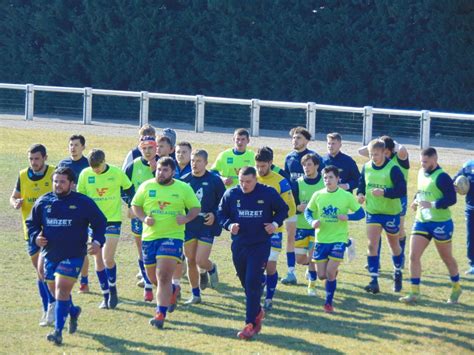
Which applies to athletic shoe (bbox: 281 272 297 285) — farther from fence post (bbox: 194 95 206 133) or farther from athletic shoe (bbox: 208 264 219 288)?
fence post (bbox: 194 95 206 133)

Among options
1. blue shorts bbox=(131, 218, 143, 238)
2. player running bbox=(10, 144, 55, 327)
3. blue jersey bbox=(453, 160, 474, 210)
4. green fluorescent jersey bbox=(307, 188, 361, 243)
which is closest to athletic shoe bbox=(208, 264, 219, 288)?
blue shorts bbox=(131, 218, 143, 238)

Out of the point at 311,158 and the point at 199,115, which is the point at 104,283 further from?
the point at 199,115

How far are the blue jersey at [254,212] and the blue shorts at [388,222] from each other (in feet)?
9.28

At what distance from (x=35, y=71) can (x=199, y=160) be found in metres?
29.6

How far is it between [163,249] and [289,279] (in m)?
3.43

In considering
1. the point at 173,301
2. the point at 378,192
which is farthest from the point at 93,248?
the point at 378,192

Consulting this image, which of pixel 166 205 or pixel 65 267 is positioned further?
pixel 166 205

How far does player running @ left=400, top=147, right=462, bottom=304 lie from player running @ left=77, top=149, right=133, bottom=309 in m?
3.77

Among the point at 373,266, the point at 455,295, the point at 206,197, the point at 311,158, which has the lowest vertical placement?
the point at 455,295

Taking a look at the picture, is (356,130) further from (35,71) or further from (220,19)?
(35,71)

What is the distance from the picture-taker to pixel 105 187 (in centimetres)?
1491

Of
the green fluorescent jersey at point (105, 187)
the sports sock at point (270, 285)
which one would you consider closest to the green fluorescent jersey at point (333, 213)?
the sports sock at point (270, 285)

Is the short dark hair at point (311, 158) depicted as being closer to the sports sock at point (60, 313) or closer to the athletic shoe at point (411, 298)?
the athletic shoe at point (411, 298)

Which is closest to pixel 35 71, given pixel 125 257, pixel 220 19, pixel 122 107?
pixel 122 107
